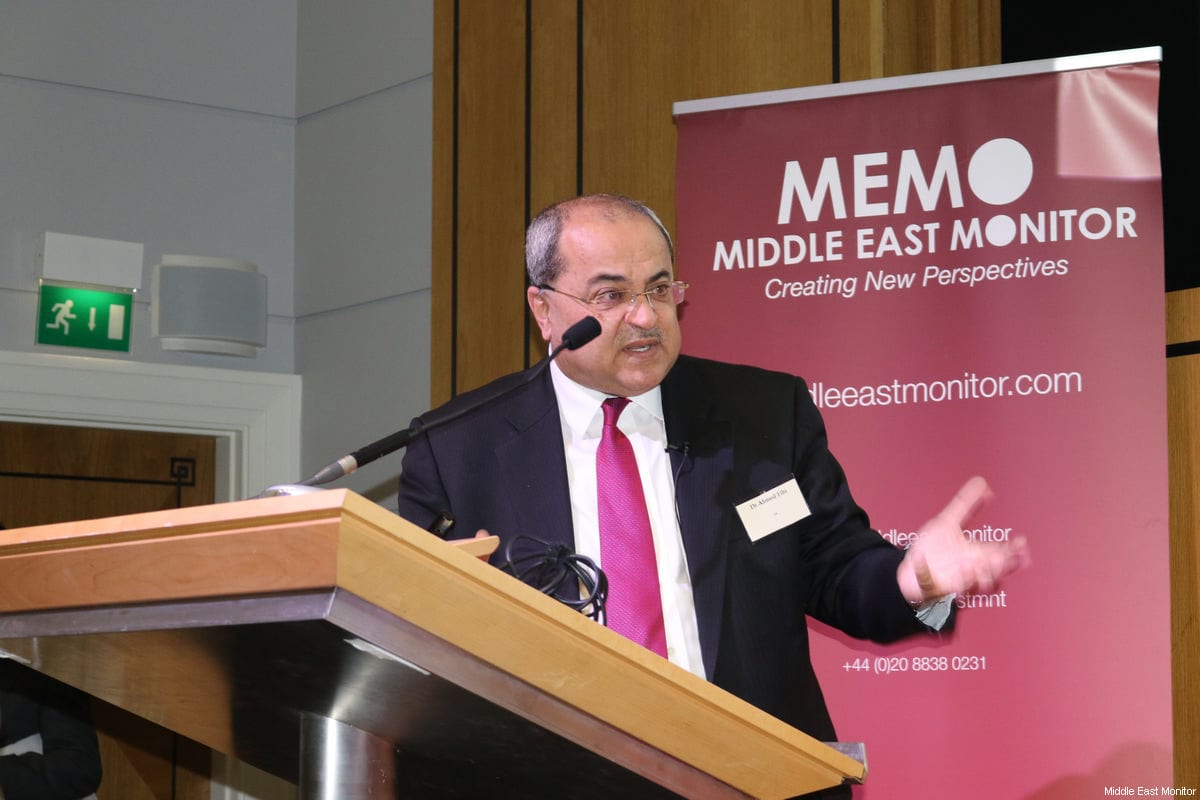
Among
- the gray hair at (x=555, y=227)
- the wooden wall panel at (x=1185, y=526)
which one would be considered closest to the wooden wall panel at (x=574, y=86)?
the wooden wall panel at (x=1185, y=526)

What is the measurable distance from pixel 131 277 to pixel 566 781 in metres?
3.99

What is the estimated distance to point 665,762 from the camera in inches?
47.1

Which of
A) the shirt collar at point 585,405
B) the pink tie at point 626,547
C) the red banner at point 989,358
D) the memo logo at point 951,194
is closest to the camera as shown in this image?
the pink tie at point 626,547

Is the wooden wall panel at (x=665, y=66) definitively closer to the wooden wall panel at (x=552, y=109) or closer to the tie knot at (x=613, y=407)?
the wooden wall panel at (x=552, y=109)

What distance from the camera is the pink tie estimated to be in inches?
78.8

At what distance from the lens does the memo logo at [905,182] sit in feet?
10.8

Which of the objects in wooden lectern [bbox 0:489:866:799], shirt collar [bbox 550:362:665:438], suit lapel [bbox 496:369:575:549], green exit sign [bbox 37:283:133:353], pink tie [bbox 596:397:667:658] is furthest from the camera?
green exit sign [bbox 37:283:133:353]

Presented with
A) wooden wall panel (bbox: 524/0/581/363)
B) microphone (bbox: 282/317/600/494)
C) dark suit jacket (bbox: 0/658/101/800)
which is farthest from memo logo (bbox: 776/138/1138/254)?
dark suit jacket (bbox: 0/658/101/800)

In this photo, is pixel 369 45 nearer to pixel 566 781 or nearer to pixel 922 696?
pixel 922 696

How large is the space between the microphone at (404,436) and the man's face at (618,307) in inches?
14.9

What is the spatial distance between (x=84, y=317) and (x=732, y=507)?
334 centimetres

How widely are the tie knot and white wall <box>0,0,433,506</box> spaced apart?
8.23ft

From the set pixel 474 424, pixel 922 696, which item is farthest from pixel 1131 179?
pixel 474 424

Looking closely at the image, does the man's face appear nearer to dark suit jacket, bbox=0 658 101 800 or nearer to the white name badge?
the white name badge
